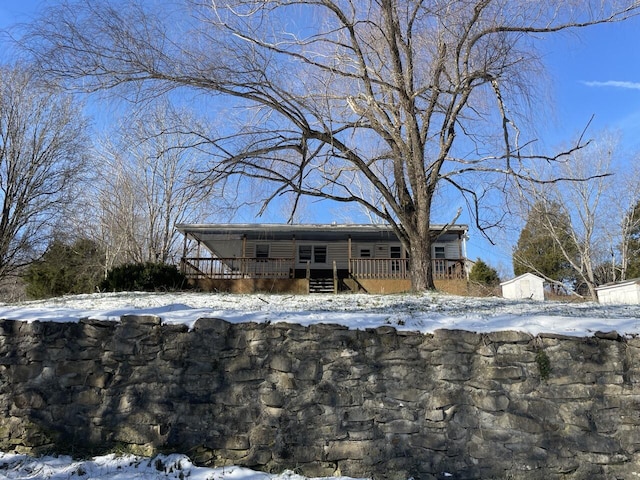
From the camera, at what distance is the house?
1595 cm

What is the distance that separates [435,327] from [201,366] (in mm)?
2580

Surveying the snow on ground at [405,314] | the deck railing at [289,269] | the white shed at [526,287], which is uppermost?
the deck railing at [289,269]

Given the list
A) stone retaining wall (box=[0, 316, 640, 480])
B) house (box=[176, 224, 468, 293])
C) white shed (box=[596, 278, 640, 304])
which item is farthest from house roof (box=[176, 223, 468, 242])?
stone retaining wall (box=[0, 316, 640, 480])

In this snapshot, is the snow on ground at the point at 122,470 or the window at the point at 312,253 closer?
the snow on ground at the point at 122,470

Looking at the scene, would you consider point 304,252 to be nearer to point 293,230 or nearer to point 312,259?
point 312,259

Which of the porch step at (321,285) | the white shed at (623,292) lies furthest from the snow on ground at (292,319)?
the porch step at (321,285)

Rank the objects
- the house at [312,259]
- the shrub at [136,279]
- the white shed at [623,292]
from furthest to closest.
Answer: the house at [312,259] → the white shed at [623,292] → the shrub at [136,279]

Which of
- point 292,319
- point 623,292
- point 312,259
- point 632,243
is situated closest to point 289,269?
point 312,259

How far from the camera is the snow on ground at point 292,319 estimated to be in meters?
4.36

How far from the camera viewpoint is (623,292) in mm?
13188

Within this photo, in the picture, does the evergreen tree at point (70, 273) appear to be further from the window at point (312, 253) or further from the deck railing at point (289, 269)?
the window at point (312, 253)

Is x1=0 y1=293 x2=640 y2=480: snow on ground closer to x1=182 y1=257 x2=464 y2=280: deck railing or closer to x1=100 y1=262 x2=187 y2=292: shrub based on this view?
x1=100 y1=262 x2=187 y2=292: shrub

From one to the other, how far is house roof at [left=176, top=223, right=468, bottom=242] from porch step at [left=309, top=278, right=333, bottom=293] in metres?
1.97

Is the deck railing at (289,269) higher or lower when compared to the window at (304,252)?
lower
